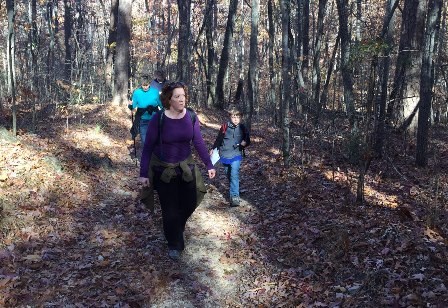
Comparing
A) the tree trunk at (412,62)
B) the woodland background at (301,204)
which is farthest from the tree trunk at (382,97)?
the tree trunk at (412,62)

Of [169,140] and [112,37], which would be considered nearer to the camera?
[169,140]

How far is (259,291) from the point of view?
5348 mm

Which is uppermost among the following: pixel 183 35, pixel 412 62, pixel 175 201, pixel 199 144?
pixel 183 35

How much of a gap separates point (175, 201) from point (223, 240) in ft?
4.96

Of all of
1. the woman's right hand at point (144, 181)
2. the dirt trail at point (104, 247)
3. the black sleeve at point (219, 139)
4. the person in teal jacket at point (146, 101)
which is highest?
the person in teal jacket at point (146, 101)

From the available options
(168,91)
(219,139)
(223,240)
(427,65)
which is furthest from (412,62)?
(168,91)

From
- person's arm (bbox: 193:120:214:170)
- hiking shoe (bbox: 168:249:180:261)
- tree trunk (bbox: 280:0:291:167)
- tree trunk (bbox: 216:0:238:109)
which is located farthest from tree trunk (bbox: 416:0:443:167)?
tree trunk (bbox: 216:0:238:109)

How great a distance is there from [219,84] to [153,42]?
2054cm

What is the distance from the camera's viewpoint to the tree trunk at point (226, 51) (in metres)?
22.9

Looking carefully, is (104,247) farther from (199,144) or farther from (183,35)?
(183,35)

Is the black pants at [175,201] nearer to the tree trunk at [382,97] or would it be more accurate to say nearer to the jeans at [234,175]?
the jeans at [234,175]

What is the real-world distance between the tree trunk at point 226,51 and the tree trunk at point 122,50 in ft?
22.2

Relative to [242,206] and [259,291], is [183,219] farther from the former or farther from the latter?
[242,206]

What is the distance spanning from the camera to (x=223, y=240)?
6859 millimetres
